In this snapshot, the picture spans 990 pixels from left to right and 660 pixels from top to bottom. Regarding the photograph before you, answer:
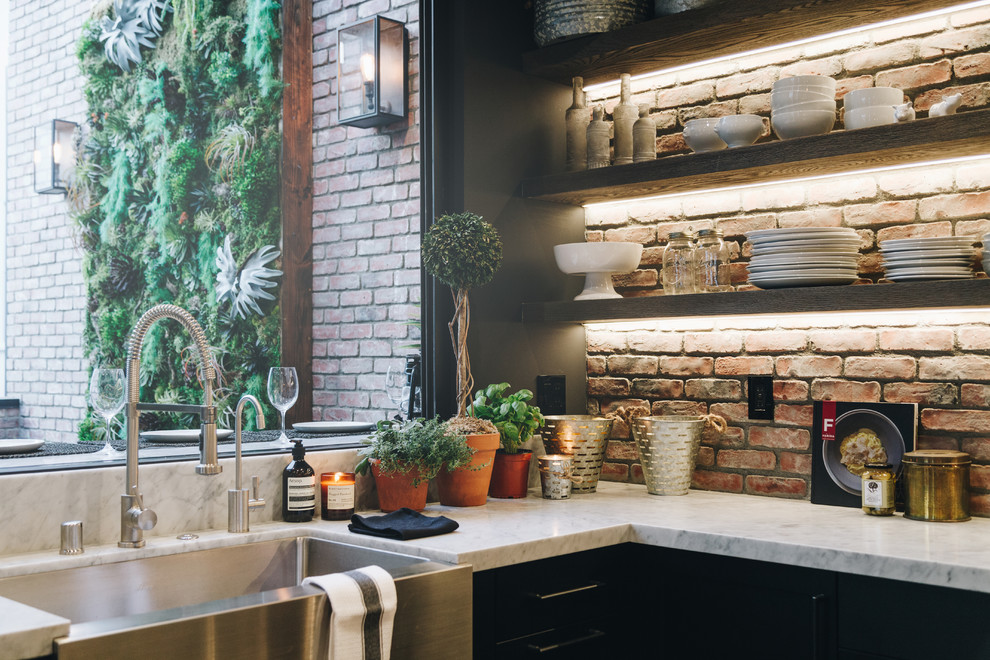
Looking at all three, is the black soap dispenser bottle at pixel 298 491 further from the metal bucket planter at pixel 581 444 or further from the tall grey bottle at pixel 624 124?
the tall grey bottle at pixel 624 124

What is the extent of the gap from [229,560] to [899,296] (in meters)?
1.61

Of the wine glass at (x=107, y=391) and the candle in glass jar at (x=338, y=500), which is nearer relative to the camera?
the wine glass at (x=107, y=391)

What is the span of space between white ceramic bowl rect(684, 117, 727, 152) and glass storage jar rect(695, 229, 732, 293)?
0.75 feet

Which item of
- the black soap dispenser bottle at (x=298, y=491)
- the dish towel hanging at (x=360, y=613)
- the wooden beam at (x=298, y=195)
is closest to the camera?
the dish towel hanging at (x=360, y=613)

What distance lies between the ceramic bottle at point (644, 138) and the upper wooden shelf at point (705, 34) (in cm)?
17

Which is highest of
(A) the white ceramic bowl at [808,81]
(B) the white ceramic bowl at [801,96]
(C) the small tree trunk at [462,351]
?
(A) the white ceramic bowl at [808,81]

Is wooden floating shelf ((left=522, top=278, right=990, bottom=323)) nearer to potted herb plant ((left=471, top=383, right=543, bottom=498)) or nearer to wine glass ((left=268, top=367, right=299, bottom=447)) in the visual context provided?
potted herb plant ((left=471, top=383, right=543, bottom=498))

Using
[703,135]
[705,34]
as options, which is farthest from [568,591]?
[705,34]

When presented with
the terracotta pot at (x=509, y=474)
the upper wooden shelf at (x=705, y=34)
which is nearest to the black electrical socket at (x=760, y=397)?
Result: the terracotta pot at (x=509, y=474)

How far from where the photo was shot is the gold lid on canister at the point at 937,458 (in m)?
2.10

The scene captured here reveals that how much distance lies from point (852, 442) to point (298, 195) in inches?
71.1

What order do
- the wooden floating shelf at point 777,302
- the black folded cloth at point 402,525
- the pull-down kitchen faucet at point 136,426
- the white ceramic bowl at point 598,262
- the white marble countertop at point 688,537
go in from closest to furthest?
the white marble countertop at point 688,537 < the pull-down kitchen faucet at point 136,426 < the black folded cloth at point 402,525 < the wooden floating shelf at point 777,302 < the white ceramic bowl at point 598,262

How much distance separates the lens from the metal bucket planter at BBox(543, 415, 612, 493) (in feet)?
8.48

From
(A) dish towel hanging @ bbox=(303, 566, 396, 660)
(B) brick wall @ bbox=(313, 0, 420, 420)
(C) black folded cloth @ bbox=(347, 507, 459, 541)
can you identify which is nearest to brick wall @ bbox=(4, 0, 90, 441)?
(B) brick wall @ bbox=(313, 0, 420, 420)
